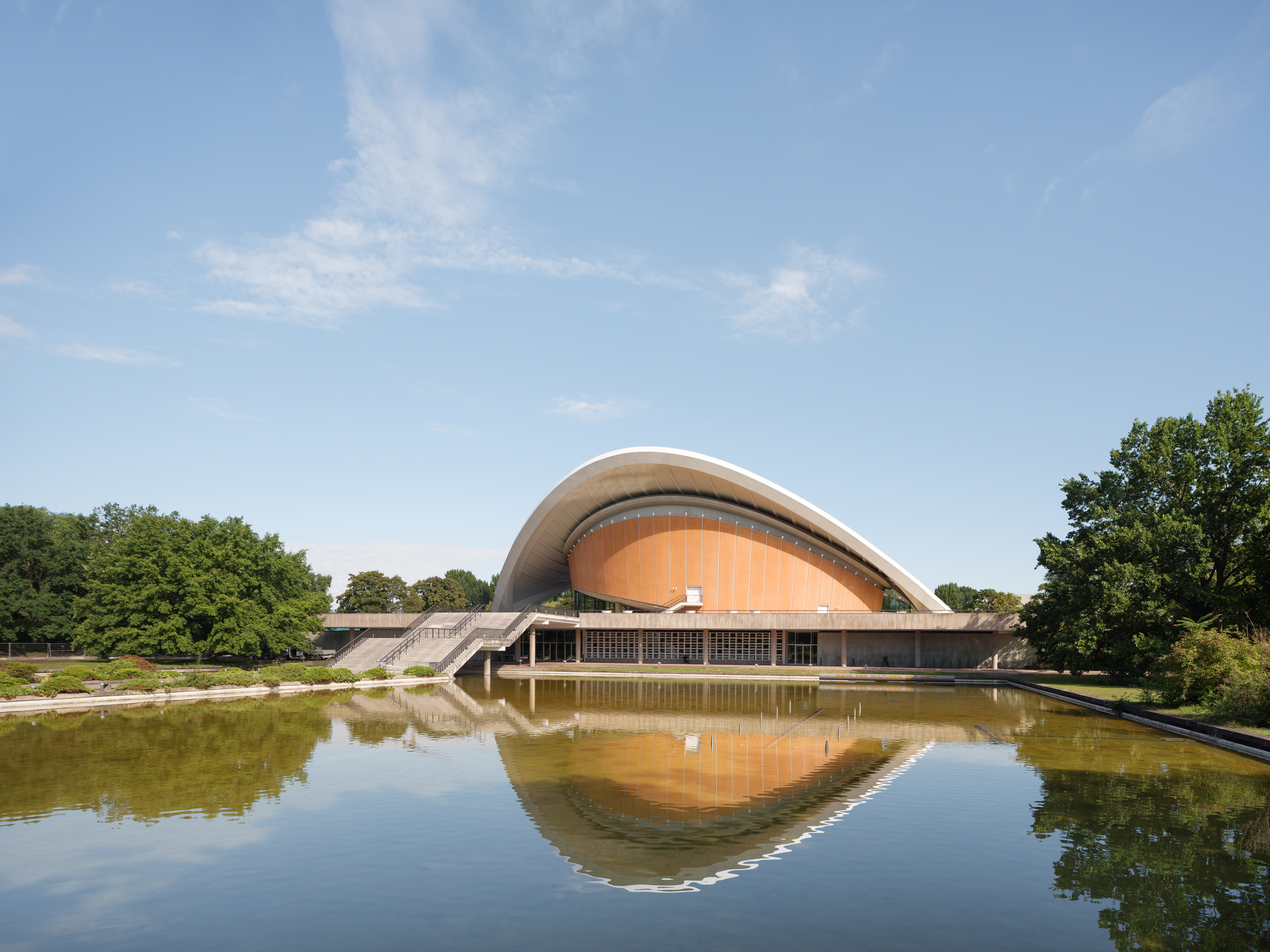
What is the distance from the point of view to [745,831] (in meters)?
11.1

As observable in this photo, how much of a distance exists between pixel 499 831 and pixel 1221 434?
36352mm

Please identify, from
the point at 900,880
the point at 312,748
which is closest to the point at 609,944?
the point at 900,880

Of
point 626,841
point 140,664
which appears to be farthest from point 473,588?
point 626,841

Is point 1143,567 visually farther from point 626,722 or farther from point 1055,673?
point 626,722

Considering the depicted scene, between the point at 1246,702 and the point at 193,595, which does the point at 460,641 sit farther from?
the point at 1246,702

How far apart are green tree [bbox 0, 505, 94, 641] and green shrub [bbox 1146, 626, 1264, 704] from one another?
195 ft

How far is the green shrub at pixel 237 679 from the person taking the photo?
30844mm

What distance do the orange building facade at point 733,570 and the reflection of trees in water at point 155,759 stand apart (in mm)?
31247

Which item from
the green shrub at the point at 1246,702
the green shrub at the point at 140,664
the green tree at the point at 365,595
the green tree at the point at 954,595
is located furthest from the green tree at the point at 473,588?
A: the green shrub at the point at 1246,702

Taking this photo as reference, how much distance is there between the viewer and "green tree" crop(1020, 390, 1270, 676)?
3319 cm

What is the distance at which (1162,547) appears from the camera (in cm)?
3422

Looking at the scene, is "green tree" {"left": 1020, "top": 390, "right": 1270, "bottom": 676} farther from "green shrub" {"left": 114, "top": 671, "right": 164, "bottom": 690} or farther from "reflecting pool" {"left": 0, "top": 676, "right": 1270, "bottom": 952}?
"green shrub" {"left": 114, "top": 671, "right": 164, "bottom": 690}

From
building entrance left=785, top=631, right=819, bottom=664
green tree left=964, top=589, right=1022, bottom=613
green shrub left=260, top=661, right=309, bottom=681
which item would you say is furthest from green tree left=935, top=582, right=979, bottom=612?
green shrub left=260, top=661, right=309, bottom=681

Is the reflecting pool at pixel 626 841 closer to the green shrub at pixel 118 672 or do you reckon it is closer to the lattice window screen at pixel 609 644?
the green shrub at pixel 118 672
